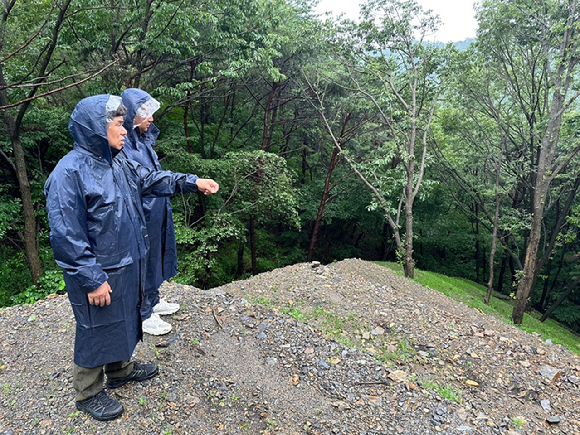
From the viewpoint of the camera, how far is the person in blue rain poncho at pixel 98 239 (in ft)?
6.73

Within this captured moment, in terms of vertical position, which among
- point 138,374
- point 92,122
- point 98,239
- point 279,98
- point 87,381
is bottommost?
point 138,374

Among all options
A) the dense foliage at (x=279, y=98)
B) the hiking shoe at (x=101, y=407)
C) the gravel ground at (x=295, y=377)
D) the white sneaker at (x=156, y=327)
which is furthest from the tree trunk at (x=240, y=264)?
the hiking shoe at (x=101, y=407)

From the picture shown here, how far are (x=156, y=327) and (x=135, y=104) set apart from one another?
7.21ft

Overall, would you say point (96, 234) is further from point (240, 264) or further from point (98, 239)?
point (240, 264)

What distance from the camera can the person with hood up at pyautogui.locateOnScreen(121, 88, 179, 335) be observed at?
2854mm

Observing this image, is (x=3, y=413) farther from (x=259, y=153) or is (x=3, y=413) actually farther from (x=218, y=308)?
(x=259, y=153)

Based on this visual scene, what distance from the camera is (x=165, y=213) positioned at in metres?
3.18

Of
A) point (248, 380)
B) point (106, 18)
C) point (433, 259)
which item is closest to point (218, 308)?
point (248, 380)

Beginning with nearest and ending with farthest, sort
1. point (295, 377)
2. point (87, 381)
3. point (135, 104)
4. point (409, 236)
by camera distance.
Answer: point (87, 381), point (135, 104), point (295, 377), point (409, 236)

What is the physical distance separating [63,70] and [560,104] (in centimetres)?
1206

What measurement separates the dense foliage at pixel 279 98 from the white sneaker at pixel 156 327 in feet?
11.7

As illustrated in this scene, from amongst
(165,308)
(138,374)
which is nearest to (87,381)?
(138,374)

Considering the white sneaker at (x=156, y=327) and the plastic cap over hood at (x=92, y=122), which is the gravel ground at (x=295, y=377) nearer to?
the white sneaker at (x=156, y=327)

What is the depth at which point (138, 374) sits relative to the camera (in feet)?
9.36
